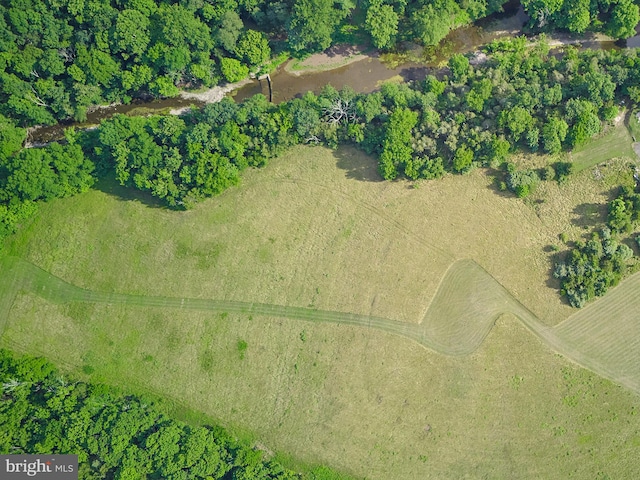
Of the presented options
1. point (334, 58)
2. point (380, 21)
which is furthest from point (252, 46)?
point (380, 21)

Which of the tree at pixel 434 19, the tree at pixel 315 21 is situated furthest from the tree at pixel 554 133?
the tree at pixel 315 21

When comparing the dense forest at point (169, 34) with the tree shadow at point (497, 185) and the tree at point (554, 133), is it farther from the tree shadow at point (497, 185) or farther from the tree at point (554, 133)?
the tree shadow at point (497, 185)

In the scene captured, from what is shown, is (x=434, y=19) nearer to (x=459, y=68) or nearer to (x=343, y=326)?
(x=459, y=68)

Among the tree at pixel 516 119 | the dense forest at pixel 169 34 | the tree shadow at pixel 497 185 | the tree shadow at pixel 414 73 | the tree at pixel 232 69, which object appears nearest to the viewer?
the tree at pixel 516 119

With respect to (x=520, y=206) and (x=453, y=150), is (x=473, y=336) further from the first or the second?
(x=453, y=150)

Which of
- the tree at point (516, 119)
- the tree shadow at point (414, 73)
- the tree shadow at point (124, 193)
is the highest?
the tree shadow at point (414, 73)

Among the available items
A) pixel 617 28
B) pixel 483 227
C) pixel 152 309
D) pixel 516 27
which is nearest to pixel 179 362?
pixel 152 309

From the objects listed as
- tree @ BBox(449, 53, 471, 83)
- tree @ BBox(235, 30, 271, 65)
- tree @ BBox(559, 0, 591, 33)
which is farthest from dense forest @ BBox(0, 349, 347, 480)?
tree @ BBox(559, 0, 591, 33)
